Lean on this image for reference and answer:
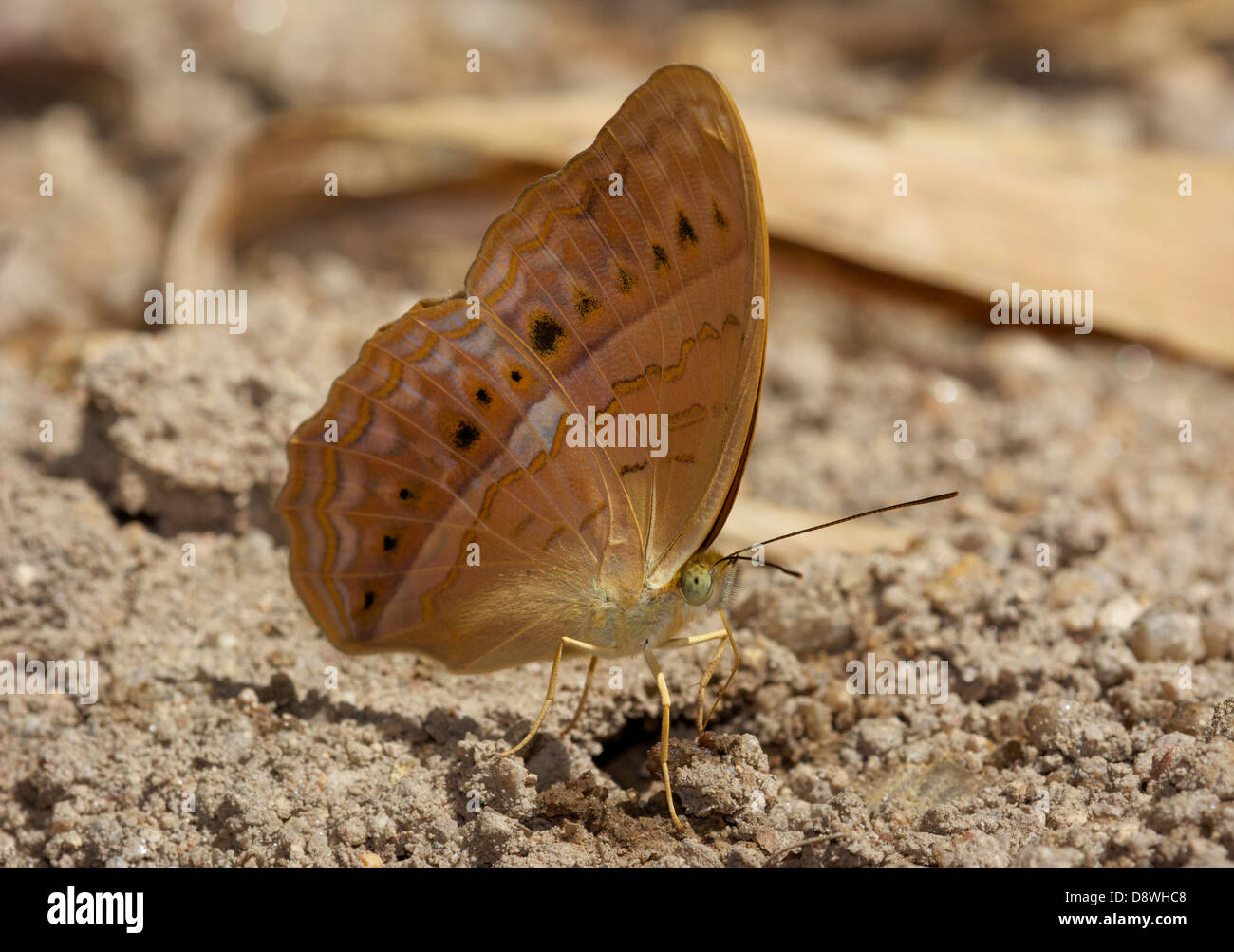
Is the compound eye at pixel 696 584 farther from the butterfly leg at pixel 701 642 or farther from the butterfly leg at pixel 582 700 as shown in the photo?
the butterfly leg at pixel 582 700

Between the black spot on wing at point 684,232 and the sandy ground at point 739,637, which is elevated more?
the black spot on wing at point 684,232

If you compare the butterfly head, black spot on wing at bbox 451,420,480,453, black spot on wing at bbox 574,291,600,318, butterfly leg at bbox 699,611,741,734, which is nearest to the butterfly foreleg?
butterfly leg at bbox 699,611,741,734

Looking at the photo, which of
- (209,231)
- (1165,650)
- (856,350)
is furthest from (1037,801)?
(209,231)

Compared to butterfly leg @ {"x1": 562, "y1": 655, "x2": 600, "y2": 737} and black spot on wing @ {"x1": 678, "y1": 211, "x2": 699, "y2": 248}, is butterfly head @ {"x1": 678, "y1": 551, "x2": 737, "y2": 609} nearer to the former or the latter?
butterfly leg @ {"x1": 562, "y1": 655, "x2": 600, "y2": 737}

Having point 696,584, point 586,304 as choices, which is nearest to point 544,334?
point 586,304

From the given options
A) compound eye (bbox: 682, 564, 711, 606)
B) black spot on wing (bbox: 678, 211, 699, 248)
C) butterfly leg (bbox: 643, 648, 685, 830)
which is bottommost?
butterfly leg (bbox: 643, 648, 685, 830)

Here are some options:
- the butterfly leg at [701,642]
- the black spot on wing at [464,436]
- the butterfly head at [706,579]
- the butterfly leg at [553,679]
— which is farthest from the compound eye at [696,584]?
the black spot on wing at [464,436]

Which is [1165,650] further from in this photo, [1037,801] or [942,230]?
[942,230]
